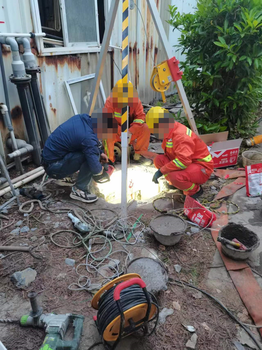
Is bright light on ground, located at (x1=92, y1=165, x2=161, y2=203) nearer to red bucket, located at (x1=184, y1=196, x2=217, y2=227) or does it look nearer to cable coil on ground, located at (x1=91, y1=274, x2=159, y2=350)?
red bucket, located at (x1=184, y1=196, x2=217, y2=227)

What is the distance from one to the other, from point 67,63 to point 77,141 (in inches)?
89.1

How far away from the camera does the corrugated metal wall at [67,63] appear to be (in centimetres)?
383

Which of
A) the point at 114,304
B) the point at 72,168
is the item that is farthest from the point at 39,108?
the point at 114,304

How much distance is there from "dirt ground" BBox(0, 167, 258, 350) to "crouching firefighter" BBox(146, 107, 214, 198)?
2.58 ft

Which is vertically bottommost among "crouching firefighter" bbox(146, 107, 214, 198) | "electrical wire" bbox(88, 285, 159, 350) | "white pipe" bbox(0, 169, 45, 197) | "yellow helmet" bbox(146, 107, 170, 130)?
"white pipe" bbox(0, 169, 45, 197)

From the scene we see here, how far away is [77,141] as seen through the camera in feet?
11.9

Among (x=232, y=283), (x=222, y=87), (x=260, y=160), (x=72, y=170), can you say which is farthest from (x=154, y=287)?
(x=222, y=87)

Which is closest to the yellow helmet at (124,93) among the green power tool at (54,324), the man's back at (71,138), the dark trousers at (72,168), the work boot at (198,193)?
the man's back at (71,138)

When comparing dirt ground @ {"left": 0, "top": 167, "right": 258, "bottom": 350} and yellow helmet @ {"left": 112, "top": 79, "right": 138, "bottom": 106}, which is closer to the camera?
dirt ground @ {"left": 0, "top": 167, "right": 258, "bottom": 350}

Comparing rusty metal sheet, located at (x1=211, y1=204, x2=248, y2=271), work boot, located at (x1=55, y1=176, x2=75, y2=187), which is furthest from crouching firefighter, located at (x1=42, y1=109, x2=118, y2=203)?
rusty metal sheet, located at (x1=211, y1=204, x2=248, y2=271)

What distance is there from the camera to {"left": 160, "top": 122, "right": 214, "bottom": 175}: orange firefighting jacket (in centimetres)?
354

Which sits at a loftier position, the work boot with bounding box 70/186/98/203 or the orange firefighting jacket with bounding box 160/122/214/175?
the orange firefighting jacket with bounding box 160/122/214/175

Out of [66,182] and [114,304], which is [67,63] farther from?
[114,304]

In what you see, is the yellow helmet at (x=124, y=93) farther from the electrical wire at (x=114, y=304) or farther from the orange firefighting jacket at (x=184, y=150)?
the electrical wire at (x=114, y=304)
